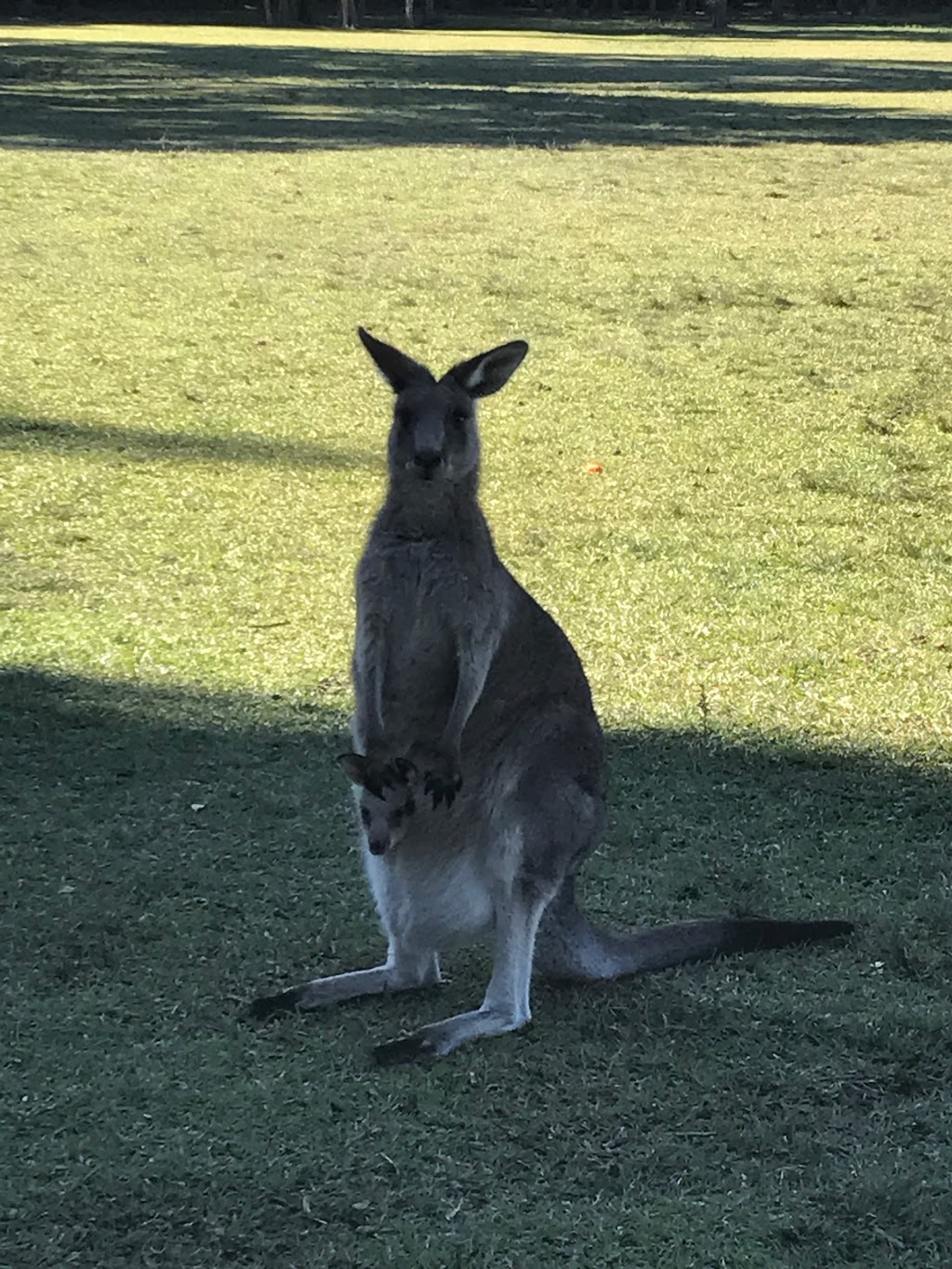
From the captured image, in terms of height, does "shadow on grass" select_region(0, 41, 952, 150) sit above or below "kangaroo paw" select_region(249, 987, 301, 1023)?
above

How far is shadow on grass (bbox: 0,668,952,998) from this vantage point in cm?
288

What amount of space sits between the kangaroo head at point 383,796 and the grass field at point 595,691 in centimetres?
26

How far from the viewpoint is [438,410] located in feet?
8.61

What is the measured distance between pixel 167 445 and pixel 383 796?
359 centimetres

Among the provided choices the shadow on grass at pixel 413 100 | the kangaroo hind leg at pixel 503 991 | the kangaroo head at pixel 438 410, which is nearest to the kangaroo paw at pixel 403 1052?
the kangaroo hind leg at pixel 503 991

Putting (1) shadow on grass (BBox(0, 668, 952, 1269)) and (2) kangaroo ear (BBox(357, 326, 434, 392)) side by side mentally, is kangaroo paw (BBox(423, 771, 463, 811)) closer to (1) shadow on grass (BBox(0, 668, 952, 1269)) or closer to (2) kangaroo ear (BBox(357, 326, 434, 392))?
(1) shadow on grass (BBox(0, 668, 952, 1269))

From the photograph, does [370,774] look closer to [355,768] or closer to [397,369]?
[355,768]

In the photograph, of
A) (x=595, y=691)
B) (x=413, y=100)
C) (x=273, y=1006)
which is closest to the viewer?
(x=273, y=1006)

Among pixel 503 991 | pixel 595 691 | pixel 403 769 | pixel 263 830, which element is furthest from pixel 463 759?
pixel 595 691

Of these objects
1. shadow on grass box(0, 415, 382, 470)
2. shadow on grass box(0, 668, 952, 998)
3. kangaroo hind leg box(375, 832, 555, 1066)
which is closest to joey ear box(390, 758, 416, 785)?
kangaroo hind leg box(375, 832, 555, 1066)

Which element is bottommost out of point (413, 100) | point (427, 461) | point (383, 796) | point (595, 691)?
point (595, 691)

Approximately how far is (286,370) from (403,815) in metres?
4.62

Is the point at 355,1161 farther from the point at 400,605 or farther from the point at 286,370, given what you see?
the point at 286,370

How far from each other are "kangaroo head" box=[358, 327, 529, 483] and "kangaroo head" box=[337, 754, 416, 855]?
41 cm
